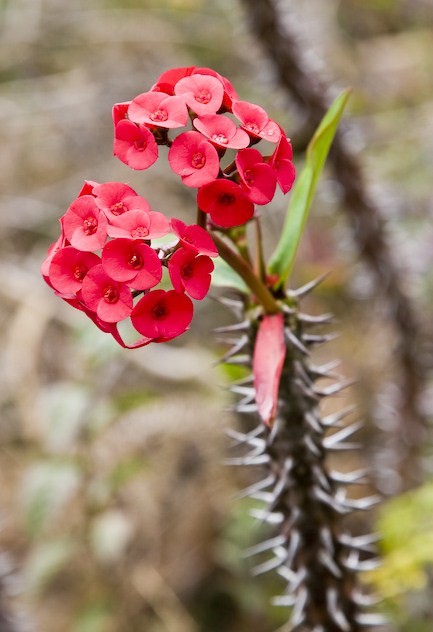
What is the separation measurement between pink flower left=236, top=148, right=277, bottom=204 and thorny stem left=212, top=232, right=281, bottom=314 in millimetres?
91

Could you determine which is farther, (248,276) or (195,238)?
(248,276)

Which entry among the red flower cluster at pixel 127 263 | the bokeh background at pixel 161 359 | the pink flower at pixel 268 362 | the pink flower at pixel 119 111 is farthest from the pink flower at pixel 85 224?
the bokeh background at pixel 161 359

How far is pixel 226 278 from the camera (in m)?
0.94

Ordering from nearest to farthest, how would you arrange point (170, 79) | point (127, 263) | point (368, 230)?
point (127, 263) < point (170, 79) < point (368, 230)

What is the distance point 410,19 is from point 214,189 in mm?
3718

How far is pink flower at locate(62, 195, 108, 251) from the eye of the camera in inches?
29.5

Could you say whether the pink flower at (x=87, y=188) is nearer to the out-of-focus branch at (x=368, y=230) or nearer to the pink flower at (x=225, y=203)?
the pink flower at (x=225, y=203)

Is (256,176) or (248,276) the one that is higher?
(256,176)

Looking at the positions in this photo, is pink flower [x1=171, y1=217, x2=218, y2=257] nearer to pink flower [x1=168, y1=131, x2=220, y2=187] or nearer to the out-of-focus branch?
pink flower [x1=168, y1=131, x2=220, y2=187]

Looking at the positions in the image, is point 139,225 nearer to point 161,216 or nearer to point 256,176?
point 161,216

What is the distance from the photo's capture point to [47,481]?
1650 millimetres

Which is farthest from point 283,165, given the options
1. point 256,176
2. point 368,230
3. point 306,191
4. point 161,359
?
point 161,359

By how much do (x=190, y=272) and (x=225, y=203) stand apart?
0.08 metres

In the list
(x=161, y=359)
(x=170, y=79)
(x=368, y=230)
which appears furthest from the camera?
(x=161, y=359)
